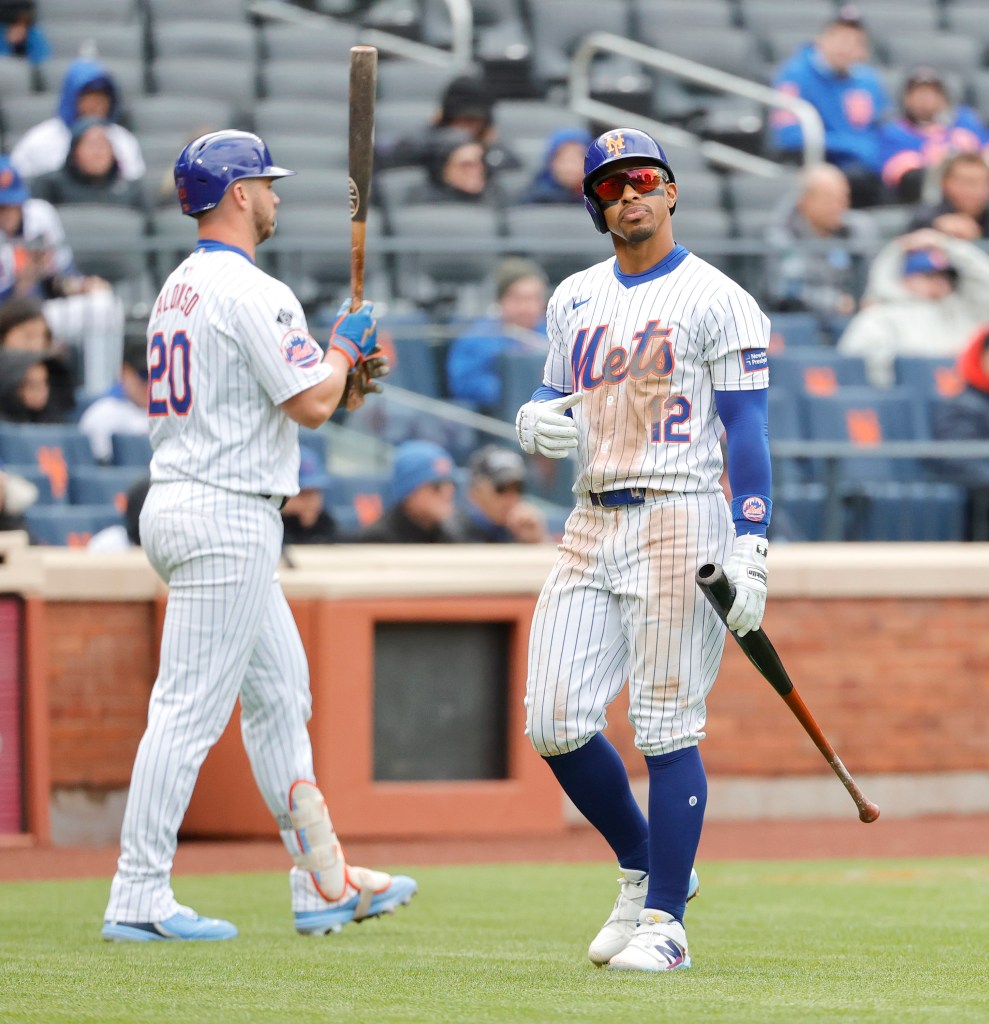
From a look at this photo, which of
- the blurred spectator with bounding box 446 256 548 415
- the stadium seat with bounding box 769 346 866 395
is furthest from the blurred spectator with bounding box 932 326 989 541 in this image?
the blurred spectator with bounding box 446 256 548 415

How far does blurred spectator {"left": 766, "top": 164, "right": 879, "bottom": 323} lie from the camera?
1150cm

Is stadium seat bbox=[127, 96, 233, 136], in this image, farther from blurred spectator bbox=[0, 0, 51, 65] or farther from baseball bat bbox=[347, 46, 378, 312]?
baseball bat bbox=[347, 46, 378, 312]

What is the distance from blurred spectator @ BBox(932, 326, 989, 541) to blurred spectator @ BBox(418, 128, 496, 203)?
3.08 meters

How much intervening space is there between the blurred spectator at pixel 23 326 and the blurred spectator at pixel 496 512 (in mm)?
2117

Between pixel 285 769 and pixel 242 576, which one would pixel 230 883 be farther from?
pixel 242 576

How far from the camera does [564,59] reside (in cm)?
1463

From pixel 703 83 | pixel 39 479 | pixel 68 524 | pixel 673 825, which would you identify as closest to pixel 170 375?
pixel 673 825

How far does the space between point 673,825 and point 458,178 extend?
7.76 m

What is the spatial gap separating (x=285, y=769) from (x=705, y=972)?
4.84ft

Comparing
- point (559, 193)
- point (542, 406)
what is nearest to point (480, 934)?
point (542, 406)

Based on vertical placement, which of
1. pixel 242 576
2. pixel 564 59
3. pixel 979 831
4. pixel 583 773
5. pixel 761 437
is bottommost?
pixel 979 831

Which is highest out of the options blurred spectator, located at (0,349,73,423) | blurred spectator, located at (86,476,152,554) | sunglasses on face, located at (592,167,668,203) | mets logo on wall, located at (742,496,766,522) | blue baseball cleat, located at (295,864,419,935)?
sunglasses on face, located at (592,167,668,203)

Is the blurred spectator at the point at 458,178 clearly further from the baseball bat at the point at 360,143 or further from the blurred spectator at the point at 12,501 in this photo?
the baseball bat at the point at 360,143

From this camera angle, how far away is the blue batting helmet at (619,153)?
4543mm
